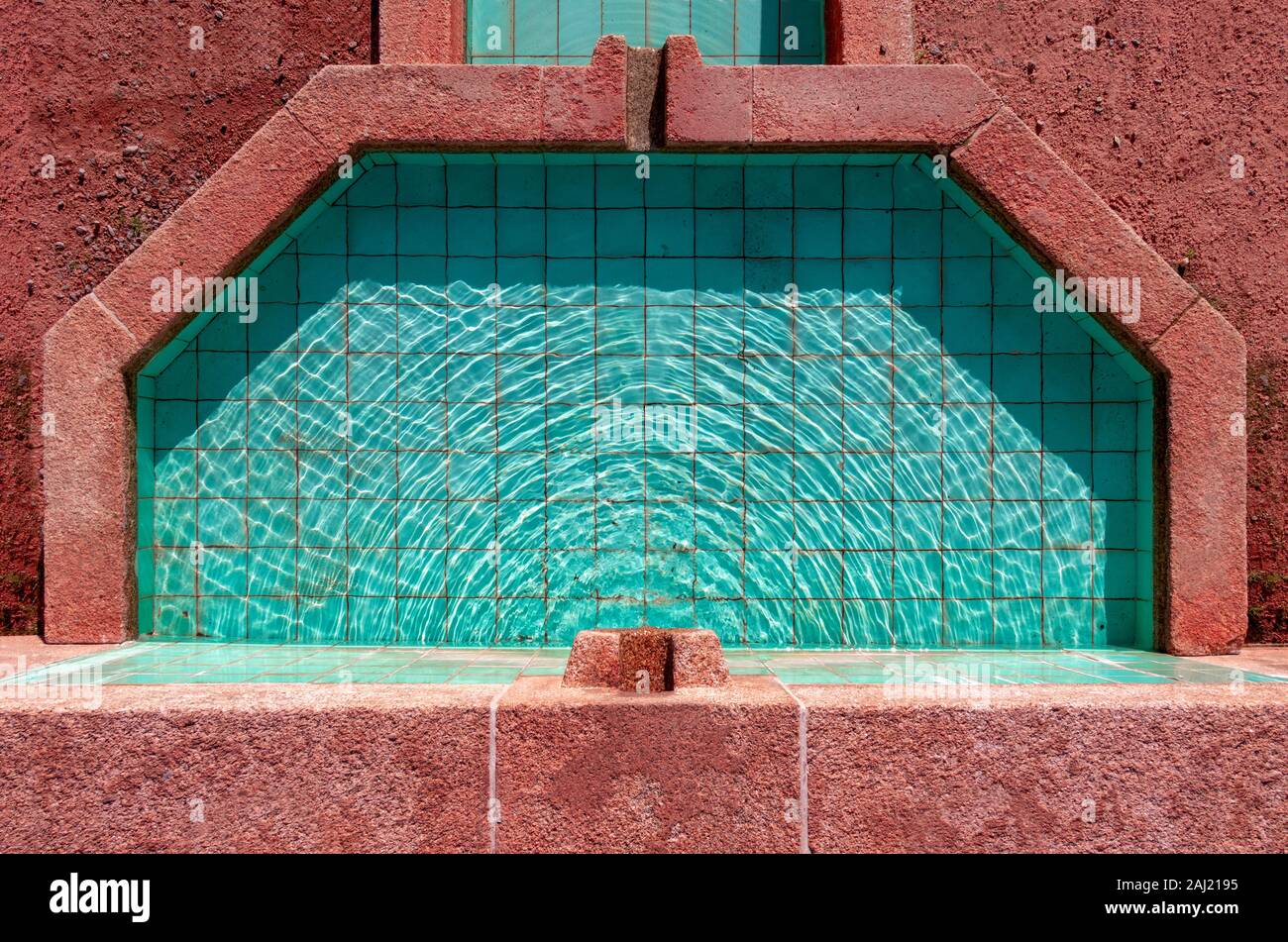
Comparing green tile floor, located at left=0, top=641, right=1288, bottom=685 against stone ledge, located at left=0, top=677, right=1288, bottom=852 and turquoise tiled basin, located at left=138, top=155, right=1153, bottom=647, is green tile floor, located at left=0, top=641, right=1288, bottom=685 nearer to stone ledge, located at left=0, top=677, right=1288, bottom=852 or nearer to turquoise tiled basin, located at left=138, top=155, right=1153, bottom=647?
turquoise tiled basin, located at left=138, top=155, right=1153, bottom=647

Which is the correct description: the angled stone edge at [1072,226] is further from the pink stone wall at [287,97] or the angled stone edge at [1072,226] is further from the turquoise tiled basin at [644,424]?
the pink stone wall at [287,97]

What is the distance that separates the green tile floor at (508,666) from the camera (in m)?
4.27

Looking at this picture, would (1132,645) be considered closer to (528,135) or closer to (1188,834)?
(1188,834)

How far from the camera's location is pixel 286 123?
5.25m

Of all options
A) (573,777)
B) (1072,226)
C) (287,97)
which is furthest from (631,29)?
(573,777)

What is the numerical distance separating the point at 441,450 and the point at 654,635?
2.39m

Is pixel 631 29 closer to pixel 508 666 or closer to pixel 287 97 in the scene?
pixel 287 97

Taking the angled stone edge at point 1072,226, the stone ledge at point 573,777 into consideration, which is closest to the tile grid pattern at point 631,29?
the angled stone edge at point 1072,226

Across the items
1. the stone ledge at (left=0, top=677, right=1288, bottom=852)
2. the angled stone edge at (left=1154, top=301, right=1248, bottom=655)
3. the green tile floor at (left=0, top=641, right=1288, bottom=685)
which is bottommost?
the stone ledge at (left=0, top=677, right=1288, bottom=852)

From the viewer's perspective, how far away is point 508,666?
15.4 ft

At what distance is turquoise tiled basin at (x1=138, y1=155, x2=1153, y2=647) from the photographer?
18.0 ft

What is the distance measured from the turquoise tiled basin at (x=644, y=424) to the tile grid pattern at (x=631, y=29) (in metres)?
1.21

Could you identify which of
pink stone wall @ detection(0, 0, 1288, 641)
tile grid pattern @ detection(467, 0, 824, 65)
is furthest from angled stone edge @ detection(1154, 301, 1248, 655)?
tile grid pattern @ detection(467, 0, 824, 65)

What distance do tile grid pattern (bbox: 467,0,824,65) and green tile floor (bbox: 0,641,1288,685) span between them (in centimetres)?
460
